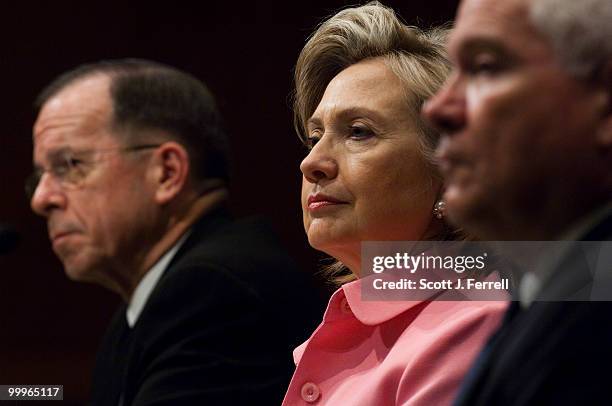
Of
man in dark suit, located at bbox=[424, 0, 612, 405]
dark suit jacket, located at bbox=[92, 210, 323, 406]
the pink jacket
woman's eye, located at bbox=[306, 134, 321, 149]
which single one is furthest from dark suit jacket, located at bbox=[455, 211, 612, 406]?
dark suit jacket, located at bbox=[92, 210, 323, 406]

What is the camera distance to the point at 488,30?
Result: 1.05 m

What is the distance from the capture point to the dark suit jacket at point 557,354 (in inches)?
36.1

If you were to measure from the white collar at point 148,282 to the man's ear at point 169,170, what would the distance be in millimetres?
104

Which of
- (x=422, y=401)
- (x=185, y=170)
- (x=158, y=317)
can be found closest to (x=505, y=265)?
(x=422, y=401)

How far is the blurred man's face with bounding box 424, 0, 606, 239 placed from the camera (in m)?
0.99

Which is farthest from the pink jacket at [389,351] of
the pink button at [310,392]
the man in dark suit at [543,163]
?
the man in dark suit at [543,163]

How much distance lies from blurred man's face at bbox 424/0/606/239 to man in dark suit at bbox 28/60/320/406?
49.1 inches

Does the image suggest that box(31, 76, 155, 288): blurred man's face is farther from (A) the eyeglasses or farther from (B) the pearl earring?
(B) the pearl earring

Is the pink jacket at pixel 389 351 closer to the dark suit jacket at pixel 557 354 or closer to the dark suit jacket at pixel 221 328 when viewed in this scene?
the dark suit jacket at pixel 221 328

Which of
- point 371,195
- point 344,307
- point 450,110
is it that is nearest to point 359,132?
point 371,195

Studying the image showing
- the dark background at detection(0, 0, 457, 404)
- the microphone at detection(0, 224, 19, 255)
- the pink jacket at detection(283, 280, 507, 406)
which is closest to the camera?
the pink jacket at detection(283, 280, 507, 406)

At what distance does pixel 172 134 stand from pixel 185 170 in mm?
96

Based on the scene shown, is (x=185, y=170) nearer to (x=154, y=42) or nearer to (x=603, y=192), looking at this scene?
(x=154, y=42)

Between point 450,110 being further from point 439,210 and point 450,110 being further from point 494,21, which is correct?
point 439,210
